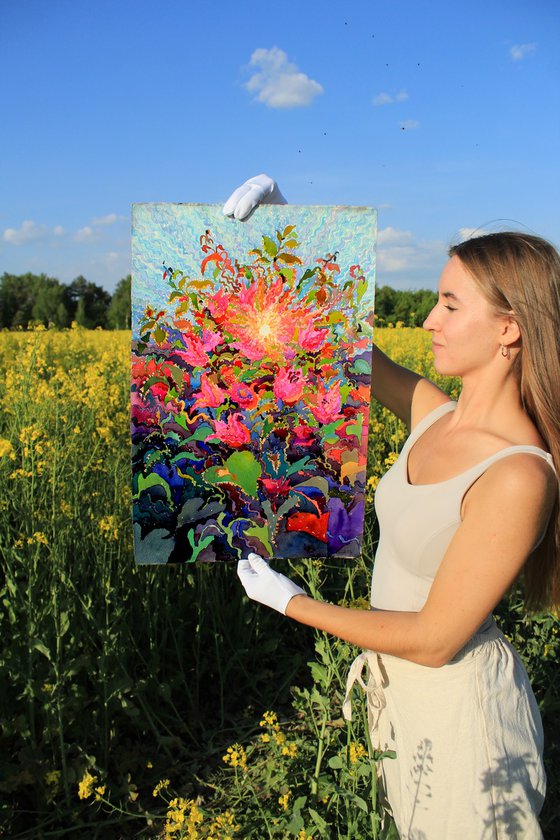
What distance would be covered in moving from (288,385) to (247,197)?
432 mm

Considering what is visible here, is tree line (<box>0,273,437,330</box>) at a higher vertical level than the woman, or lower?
higher

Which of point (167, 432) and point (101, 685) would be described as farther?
point (101, 685)

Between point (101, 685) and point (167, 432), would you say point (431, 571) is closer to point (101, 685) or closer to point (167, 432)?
point (167, 432)

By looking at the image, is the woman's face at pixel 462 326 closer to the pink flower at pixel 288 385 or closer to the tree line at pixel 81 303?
the pink flower at pixel 288 385

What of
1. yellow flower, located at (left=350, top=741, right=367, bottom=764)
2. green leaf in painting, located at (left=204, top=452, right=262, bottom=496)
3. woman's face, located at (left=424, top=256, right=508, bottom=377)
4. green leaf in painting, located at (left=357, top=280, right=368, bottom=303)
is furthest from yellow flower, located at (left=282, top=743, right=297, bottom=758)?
green leaf in painting, located at (left=357, top=280, right=368, bottom=303)

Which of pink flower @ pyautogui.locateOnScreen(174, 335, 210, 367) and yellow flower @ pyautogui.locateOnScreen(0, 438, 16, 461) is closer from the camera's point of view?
pink flower @ pyautogui.locateOnScreen(174, 335, 210, 367)

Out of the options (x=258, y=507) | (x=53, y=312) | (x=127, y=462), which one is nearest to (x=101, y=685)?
(x=127, y=462)

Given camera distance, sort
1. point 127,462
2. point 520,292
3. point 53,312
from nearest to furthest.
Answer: point 520,292 → point 127,462 → point 53,312

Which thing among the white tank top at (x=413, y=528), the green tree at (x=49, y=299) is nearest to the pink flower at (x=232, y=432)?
the white tank top at (x=413, y=528)

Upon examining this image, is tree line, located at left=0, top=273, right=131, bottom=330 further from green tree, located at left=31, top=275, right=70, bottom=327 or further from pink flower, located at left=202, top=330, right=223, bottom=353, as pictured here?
pink flower, located at left=202, top=330, right=223, bottom=353

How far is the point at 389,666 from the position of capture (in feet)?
4.48

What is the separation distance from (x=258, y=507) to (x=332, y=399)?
0.31 metres

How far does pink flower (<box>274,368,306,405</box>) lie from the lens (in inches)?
61.8

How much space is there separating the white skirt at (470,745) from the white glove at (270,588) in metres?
0.25
